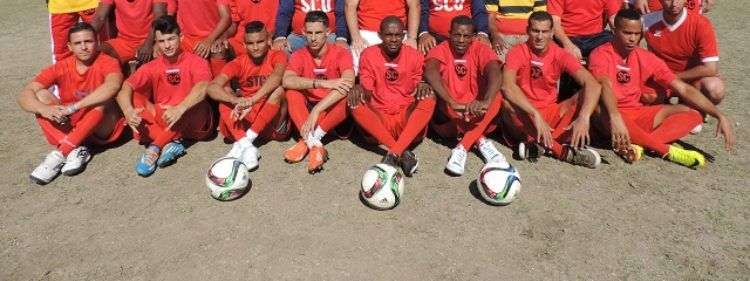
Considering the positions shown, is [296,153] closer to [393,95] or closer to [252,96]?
[252,96]

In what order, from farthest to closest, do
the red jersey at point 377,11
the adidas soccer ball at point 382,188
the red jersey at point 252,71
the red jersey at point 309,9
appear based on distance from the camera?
the red jersey at point 309,9, the red jersey at point 377,11, the red jersey at point 252,71, the adidas soccer ball at point 382,188

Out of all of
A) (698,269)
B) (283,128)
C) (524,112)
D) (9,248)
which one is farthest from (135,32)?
(698,269)

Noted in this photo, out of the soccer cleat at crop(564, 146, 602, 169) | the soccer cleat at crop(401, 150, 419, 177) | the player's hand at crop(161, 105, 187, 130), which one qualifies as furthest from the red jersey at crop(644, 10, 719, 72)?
the player's hand at crop(161, 105, 187, 130)

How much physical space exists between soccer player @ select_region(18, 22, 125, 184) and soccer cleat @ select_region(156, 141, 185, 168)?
0.78m

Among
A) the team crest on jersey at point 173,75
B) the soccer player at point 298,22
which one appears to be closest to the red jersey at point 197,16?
the soccer player at point 298,22

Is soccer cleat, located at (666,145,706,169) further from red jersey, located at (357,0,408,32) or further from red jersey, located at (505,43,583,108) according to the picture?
red jersey, located at (357,0,408,32)

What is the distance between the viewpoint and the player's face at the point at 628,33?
5.71 m

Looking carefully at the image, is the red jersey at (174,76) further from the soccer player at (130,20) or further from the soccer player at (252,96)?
the soccer player at (130,20)

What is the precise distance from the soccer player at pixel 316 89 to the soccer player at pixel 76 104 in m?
1.90

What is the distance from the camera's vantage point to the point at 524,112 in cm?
566

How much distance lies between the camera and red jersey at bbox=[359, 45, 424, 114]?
19.6 ft

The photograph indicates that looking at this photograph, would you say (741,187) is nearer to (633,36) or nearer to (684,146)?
(684,146)

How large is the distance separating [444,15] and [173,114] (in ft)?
11.6

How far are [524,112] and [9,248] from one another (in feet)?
15.7
